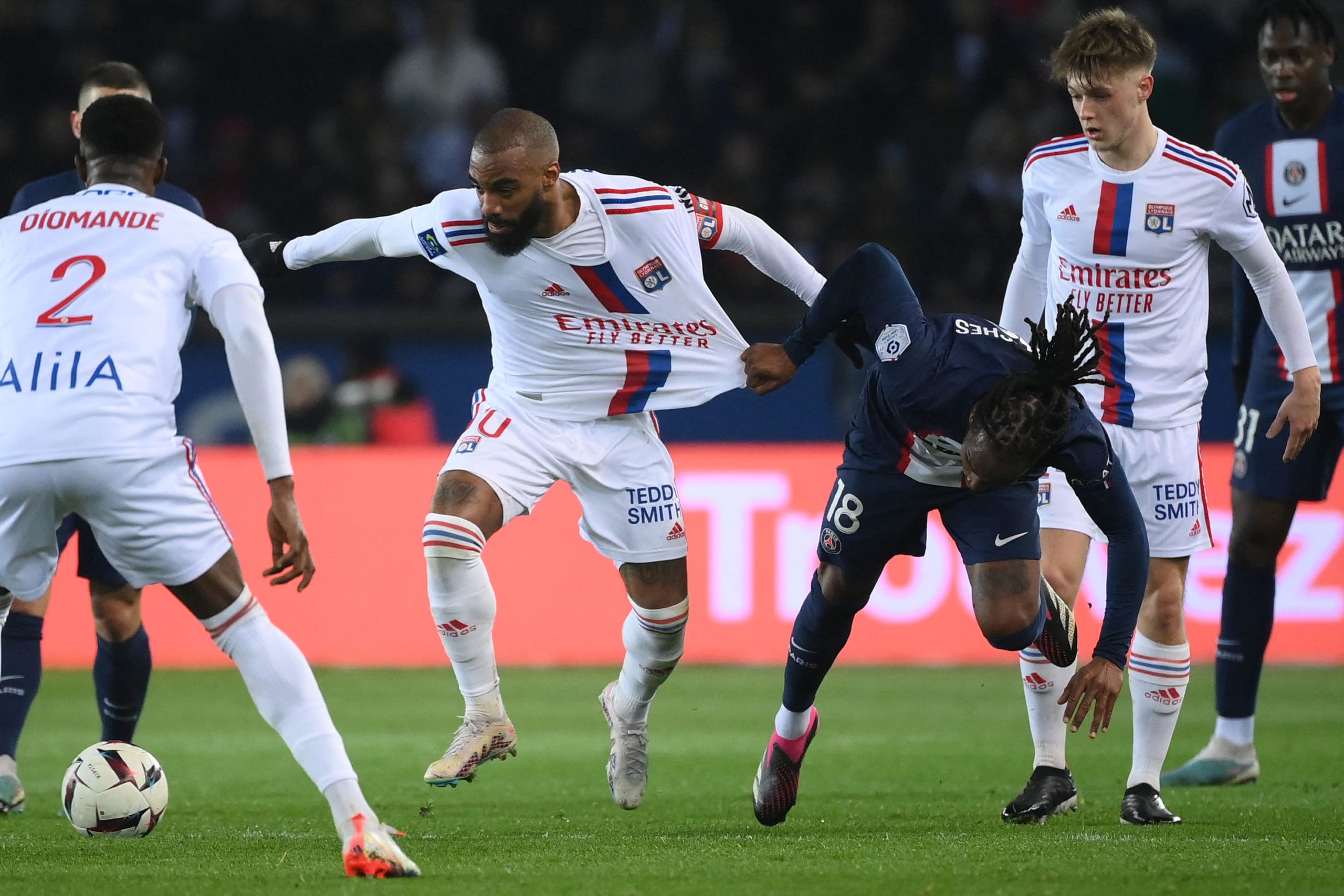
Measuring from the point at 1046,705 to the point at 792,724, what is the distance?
886 millimetres

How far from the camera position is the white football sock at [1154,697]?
18.8 feet

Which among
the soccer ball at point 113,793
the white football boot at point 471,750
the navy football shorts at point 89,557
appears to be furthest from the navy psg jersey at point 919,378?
the navy football shorts at point 89,557

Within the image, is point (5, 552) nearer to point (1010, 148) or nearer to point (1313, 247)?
point (1313, 247)

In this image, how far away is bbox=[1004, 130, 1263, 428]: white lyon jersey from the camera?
5.65 m

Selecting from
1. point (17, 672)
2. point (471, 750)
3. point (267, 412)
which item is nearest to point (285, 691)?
point (267, 412)

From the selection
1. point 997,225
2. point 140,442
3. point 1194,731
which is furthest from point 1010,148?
point 140,442

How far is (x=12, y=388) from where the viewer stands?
14.4 ft

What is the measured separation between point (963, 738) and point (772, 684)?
81.9 inches

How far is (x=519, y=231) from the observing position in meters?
5.73

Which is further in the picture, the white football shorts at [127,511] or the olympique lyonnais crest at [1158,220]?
the olympique lyonnais crest at [1158,220]

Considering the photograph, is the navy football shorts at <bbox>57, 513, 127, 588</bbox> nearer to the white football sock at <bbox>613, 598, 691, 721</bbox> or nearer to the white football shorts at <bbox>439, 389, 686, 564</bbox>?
the white football shorts at <bbox>439, 389, 686, 564</bbox>

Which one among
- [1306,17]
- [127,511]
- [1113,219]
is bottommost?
[127,511]

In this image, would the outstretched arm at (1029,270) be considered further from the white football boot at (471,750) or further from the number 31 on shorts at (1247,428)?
the white football boot at (471,750)

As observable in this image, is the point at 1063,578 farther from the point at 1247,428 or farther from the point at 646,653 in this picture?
the point at 646,653
